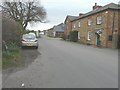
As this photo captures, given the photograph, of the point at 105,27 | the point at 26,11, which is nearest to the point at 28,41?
the point at 105,27

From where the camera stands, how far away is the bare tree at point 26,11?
59125 millimetres

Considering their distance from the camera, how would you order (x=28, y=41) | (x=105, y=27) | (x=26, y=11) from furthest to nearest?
(x=26, y=11) < (x=105, y=27) < (x=28, y=41)

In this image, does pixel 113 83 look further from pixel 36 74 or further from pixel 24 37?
pixel 24 37

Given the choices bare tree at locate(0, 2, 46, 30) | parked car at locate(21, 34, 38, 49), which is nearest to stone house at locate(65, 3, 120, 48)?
parked car at locate(21, 34, 38, 49)

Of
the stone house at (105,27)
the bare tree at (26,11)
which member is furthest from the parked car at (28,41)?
the bare tree at (26,11)

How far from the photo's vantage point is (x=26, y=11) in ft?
203

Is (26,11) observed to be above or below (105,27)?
above

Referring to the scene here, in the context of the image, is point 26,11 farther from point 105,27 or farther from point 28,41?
point 28,41

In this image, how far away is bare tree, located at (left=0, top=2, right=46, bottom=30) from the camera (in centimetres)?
5912

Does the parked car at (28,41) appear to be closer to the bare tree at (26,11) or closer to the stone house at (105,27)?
the stone house at (105,27)

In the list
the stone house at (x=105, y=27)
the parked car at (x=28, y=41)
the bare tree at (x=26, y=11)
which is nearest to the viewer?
the parked car at (x=28, y=41)

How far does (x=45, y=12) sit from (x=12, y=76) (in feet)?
193

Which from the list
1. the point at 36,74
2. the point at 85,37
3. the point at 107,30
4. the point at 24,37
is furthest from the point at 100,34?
the point at 36,74

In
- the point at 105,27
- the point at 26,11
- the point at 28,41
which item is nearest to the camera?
the point at 28,41
